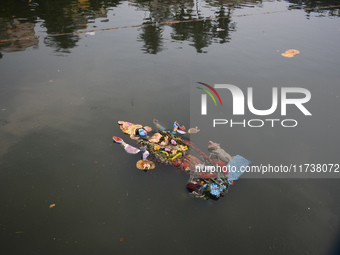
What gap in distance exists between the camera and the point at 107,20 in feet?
40.8

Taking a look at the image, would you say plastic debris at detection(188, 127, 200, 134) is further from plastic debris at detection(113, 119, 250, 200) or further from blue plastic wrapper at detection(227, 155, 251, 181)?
blue plastic wrapper at detection(227, 155, 251, 181)

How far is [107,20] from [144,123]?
28.0 ft

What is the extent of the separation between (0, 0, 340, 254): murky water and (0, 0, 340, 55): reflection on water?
11 cm

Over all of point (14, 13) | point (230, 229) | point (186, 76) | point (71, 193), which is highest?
point (14, 13)

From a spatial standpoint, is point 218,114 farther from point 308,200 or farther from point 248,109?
point 308,200

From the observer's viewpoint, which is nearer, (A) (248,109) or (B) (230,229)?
(B) (230,229)

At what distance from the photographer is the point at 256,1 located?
16.6 metres

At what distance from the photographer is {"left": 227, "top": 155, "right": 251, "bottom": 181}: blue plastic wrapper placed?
198 inches

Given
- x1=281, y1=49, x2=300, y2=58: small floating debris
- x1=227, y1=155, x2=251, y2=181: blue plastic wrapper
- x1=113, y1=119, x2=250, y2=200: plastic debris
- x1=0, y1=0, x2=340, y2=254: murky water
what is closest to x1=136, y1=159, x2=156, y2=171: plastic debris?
x1=113, y1=119, x2=250, y2=200: plastic debris

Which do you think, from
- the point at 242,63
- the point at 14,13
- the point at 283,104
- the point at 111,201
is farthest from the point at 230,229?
the point at 14,13

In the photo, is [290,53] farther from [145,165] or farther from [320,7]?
[320,7]

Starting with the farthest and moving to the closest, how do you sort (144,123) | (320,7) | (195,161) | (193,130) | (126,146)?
(320,7) < (144,123) < (193,130) < (126,146) < (195,161)

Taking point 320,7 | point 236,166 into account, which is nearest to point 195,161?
point 236,166

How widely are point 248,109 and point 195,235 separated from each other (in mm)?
3940
